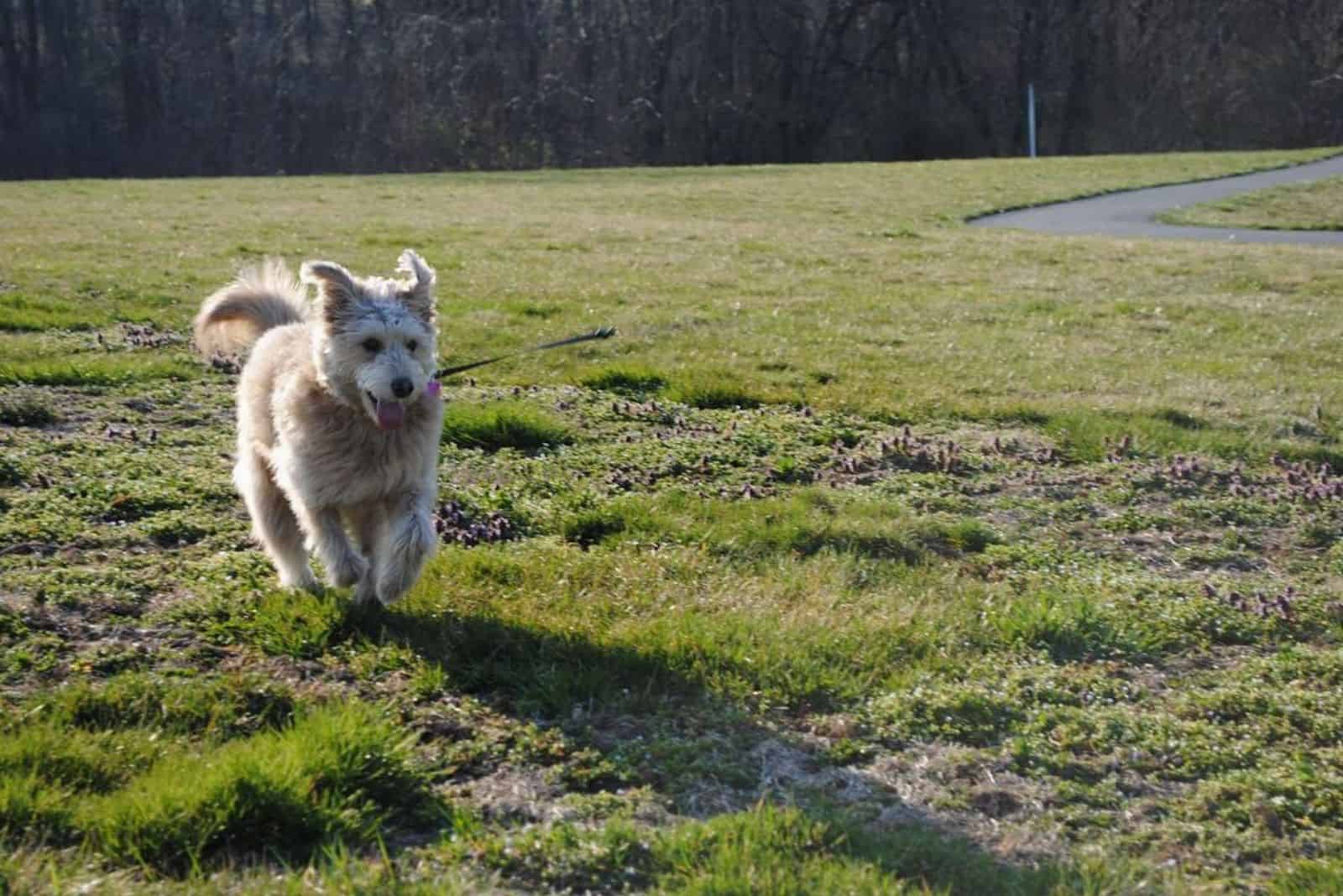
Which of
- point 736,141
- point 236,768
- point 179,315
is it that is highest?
point 736,141

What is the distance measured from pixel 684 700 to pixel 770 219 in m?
19.9

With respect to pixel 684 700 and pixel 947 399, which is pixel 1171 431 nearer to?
pixel 947 399

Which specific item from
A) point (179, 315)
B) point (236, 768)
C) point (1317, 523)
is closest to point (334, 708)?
point (236, 768)

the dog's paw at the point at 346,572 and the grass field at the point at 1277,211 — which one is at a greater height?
the grass field at the point at 1277,211

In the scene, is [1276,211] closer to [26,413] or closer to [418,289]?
[26,413]

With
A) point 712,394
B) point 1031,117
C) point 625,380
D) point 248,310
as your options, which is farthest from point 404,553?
point 1031,117

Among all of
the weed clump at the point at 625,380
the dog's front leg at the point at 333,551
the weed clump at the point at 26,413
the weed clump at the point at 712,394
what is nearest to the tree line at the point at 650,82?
the weed clump at the point at 625,380

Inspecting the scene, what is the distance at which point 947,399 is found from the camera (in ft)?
30.2

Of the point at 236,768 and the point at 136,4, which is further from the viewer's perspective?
the point at 136,4

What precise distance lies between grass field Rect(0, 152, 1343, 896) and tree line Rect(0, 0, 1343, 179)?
3641cm

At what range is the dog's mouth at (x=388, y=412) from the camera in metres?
5.34

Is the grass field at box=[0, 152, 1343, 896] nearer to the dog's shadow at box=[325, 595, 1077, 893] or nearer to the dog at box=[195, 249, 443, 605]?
the dog's shadow at box=[325, 595, 1077, 893]

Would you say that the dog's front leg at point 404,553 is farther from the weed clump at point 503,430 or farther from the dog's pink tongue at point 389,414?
the weed clump at point 503,430

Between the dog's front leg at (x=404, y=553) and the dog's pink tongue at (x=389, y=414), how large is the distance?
Answer: 34cm
